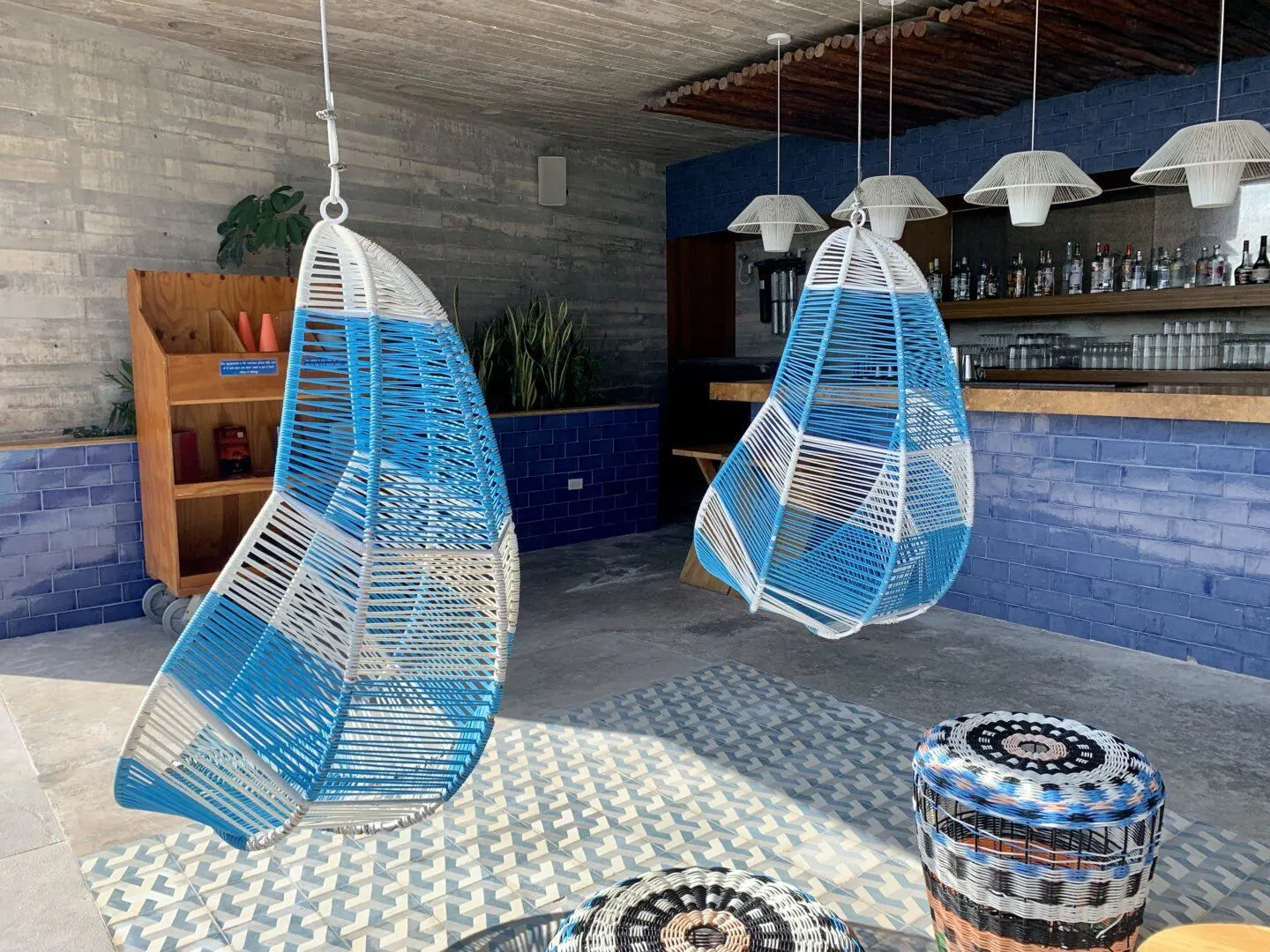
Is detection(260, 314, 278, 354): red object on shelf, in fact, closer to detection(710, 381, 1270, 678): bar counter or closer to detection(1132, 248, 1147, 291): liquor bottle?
detection(710, 381, 1270, 678): bar counter

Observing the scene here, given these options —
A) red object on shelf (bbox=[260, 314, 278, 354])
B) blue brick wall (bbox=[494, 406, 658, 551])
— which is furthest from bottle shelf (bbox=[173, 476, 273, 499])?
blue brick wall (bbox=[494, 406, 658, 551])

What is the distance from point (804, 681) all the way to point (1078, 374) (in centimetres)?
317

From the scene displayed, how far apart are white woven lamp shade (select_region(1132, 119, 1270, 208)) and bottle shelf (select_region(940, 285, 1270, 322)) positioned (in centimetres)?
154

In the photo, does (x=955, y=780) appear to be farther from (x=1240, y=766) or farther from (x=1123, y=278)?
(x=1123, y=278)

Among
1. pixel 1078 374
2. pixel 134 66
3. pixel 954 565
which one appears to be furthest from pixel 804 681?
pixel 134 66

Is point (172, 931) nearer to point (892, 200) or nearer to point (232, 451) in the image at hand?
point (232, 451)

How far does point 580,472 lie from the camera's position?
6.59m

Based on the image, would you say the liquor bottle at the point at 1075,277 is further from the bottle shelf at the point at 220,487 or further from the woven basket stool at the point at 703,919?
the woven basket stool at the point at 703,919

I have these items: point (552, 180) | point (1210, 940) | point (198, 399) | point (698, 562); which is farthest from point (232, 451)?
point (1210, 940)

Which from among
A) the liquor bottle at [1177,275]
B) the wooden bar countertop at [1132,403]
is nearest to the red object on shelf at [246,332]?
the wooden bar countertop at [1132,403]

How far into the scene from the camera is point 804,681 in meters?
3.82

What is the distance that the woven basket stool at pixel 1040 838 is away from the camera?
1671 millimetres

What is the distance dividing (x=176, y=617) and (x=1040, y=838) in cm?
399

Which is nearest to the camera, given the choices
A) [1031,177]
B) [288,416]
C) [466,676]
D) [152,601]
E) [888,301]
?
[288,416]
